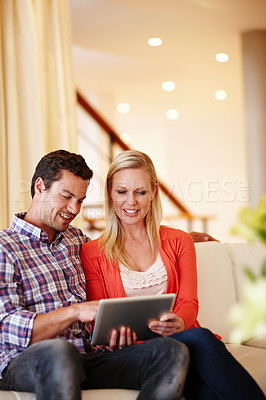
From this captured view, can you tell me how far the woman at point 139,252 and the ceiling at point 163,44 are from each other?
2.85m

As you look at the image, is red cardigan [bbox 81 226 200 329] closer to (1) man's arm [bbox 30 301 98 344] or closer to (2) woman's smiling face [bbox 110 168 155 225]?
(2) woman's smiling face [bbox 110 168 155 225]

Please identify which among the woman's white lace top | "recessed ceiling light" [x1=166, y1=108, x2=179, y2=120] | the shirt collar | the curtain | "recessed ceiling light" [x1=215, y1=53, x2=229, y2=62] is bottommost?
the woman's white lace top

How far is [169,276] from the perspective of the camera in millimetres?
2215

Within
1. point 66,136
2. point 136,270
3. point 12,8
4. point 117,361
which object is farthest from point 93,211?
point 117,361

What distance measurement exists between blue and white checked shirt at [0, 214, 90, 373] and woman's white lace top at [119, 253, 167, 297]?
18 centimetres

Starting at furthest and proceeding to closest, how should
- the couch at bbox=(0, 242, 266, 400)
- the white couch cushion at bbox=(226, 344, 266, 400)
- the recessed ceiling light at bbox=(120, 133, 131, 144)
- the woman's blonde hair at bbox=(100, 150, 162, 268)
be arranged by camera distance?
the recessed ceiling light at bbox=(120, 133, 131, 144) → the couch at bbox=(0, 242, 266, 400) → the woman's blonde hair at bbox=(100, 150, 162, 268) → the white couch cushion at bbox=(226, 344, 266, 400)

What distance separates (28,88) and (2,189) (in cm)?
57

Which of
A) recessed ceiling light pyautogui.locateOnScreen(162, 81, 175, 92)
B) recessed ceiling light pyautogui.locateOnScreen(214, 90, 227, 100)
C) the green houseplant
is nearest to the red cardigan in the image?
the green houseplant

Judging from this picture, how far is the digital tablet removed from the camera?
1.72 m

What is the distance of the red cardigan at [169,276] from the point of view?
2.15m

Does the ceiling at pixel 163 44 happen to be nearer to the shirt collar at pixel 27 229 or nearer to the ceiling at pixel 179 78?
the ceiling at pixel 179 78

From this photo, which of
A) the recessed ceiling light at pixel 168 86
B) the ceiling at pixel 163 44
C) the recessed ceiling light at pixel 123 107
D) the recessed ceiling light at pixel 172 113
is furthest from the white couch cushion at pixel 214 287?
the recessed ceiling light at pixel 172 113

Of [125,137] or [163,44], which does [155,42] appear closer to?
[163,44]

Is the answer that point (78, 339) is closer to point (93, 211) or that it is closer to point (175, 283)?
point (175, 283)
